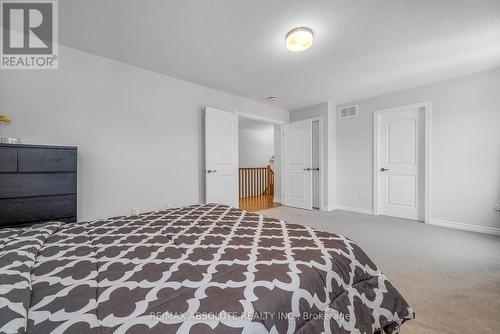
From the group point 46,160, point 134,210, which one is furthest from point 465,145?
point 46,160

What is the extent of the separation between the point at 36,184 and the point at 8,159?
28 centimetres

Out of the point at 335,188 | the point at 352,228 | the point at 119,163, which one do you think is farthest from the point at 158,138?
the point at 335,188

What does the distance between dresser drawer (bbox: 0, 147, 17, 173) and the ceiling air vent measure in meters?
5.13

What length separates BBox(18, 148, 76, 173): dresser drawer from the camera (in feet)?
6.10

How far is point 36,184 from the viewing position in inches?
75.4

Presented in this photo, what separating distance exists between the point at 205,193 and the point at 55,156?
197 cm

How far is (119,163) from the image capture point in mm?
2783

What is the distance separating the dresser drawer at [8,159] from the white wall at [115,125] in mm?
503

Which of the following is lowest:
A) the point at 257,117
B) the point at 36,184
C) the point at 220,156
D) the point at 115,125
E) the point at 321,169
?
the point at 36,184

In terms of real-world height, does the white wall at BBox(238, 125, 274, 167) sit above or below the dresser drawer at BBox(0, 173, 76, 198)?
above

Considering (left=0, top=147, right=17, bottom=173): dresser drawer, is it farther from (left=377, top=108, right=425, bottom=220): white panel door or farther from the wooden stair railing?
(left=377, top=108, right=425, bottom=220): white panel door

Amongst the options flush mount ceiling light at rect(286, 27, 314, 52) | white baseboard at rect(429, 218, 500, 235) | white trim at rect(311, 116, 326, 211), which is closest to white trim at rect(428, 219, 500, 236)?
white baseboard at rect(429, 218, 500, 235)

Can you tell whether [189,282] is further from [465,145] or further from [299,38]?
[465,145]

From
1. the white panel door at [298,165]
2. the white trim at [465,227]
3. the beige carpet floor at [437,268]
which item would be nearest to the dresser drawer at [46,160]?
the beige carpet floor at [437,268]
